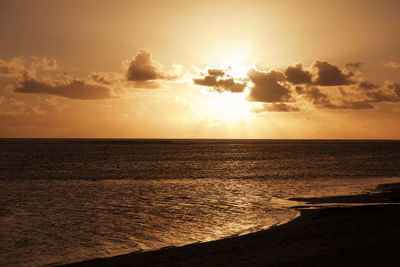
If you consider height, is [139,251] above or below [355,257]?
below

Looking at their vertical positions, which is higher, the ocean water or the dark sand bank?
the dark sand bank

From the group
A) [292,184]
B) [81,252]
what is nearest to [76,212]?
[81,252]

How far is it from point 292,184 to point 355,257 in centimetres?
3510

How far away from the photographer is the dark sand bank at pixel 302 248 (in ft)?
47.6

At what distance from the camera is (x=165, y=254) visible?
17125mm

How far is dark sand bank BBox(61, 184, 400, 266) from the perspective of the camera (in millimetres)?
14508

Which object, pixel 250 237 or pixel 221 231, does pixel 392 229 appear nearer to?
pixel 250 237

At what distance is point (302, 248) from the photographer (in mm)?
16516

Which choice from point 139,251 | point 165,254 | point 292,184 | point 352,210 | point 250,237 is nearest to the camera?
point 165,254

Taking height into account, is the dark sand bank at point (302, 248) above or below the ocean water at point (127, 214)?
above

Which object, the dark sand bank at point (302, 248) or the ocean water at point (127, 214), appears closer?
the dark sand bank at point (302, 248)

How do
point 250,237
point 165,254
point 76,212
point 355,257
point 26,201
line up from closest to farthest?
point 355,257
point 165,254
point 250,237
point 76,212
point 26,201

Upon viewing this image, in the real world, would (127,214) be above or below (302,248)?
below

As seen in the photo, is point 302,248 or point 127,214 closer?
point 302,248
